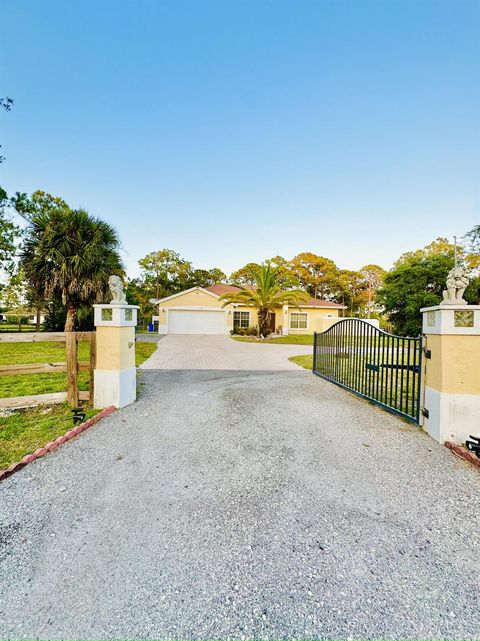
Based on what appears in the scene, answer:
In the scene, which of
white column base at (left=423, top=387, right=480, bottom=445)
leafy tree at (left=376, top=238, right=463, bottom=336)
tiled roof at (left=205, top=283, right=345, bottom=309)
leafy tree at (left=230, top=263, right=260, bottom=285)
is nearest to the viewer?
white column base at (left=423, top=387, right=480, bottom=445)

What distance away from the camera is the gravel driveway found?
149 cm

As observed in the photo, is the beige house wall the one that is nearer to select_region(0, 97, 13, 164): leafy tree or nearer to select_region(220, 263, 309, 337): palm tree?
select_region(220, 263, 309, 337): palm tree

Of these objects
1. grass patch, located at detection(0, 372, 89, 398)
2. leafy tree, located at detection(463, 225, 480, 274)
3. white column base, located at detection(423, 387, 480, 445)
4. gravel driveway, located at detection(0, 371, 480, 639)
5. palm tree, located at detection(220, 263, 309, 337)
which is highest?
leafy tree, located at detection(463, 225, 480, 274)

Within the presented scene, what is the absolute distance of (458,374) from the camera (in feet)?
11.9

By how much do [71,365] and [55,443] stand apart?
53.1 inches

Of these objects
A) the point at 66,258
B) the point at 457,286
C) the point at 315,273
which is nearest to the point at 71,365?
the point at 457,286

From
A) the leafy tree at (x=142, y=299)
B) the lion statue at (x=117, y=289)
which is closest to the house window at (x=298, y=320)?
the leafy tree at (x=142, y=299)

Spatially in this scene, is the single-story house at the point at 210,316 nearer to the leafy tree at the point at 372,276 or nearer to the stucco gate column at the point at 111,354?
the stucco gate column at the point at 111,354

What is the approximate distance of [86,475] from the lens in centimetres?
290

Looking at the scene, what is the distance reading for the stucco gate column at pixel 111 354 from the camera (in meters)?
4.64

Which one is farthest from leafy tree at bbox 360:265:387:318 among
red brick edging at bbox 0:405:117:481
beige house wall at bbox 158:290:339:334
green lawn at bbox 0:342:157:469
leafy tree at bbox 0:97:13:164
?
red brick edging at bbox 0:405:117:481

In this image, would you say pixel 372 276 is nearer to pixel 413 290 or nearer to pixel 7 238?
pixel 413 290

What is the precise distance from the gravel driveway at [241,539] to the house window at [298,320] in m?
22.4

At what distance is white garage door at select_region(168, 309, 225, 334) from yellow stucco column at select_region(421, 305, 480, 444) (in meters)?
21.3
